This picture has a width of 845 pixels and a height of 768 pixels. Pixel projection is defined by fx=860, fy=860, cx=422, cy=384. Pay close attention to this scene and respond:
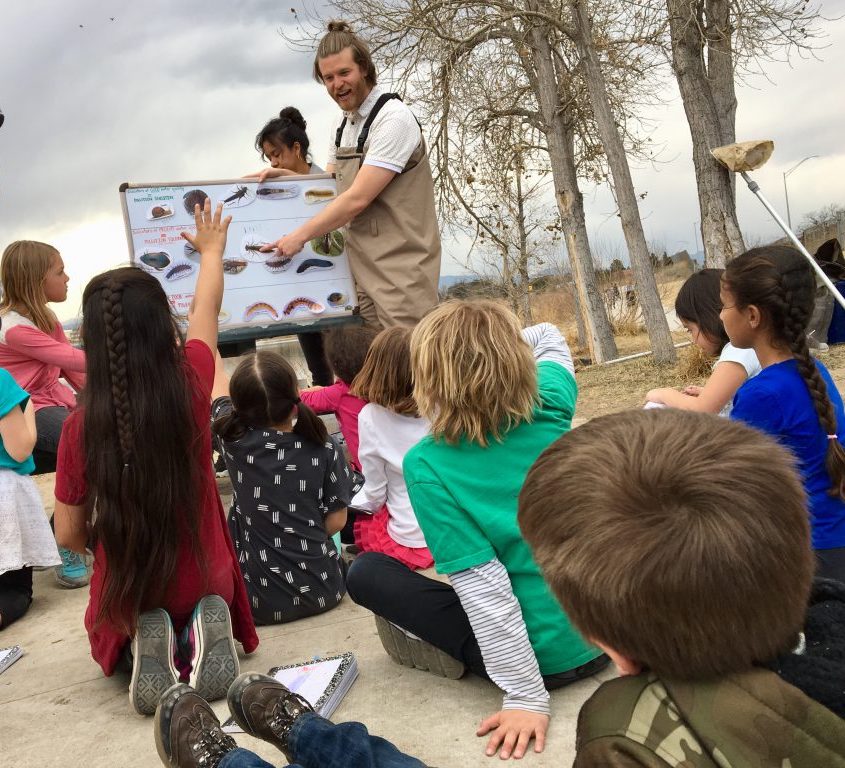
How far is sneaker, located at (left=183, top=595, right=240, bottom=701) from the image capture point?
2562 mm

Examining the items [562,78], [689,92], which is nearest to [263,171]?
[689,92]

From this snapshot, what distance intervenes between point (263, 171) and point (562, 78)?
9.61 m

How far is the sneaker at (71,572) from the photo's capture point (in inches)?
161

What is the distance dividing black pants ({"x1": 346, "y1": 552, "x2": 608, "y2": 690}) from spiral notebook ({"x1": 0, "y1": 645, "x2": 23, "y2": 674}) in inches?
57.7

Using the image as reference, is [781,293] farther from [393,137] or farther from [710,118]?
[710,118]

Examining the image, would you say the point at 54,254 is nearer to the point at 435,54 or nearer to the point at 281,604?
the point at 281,604

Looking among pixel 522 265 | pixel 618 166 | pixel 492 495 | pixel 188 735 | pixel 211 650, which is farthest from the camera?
pixel 522 265

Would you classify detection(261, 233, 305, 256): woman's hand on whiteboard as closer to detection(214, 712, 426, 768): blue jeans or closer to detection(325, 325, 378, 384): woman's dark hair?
detection(325, 325, 378, 384): woman's dark hair

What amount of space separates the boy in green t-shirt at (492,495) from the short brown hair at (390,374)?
82 cm

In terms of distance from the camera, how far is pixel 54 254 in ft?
14.2

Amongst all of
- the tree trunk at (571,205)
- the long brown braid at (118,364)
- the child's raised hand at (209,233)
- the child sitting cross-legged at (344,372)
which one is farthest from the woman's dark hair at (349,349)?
the tree trunk at (571,205)

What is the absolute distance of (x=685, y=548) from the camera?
108 cm

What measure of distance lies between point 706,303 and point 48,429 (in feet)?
10.4

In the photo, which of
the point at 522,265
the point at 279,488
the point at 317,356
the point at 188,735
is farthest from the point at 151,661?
the point at 522,265
